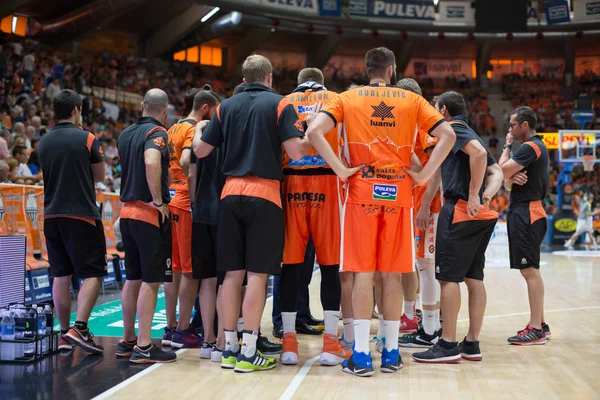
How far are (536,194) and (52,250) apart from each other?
471 centimetres

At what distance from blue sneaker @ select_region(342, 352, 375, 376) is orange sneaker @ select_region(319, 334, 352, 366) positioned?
1.08 feet

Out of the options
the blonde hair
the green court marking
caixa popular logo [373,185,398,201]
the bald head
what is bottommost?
the green court marking

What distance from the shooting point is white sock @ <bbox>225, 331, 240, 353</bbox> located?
5070 millimetres

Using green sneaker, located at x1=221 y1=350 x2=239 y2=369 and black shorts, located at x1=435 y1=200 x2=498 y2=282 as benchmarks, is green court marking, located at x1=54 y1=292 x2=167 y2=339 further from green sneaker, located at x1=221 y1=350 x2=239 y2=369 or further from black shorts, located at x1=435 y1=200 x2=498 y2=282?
black shorts, located at x1=435 y1=200 x2=498 y2=282

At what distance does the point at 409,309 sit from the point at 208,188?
260cm

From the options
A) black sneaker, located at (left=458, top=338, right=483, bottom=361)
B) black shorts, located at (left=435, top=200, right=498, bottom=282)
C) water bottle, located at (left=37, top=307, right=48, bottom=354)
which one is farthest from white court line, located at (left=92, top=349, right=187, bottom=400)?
black sneaker, located at (left=458, top=338, right=483, bottom=361)

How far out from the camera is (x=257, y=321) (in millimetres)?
4926

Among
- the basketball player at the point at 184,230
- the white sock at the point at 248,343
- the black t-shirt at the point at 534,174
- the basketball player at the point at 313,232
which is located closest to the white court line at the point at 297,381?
the basketball player at the point at 313,232

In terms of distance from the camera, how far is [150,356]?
17.2 ft

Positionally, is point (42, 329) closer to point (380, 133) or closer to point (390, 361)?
point (390, 361)

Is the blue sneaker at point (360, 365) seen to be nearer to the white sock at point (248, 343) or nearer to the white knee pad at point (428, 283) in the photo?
the white sock at point (248, 343)

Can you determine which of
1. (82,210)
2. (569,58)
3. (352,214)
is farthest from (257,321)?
(569,58)

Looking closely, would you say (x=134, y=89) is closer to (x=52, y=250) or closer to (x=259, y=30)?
(x=259, y=30)

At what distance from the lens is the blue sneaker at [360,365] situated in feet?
15.7
